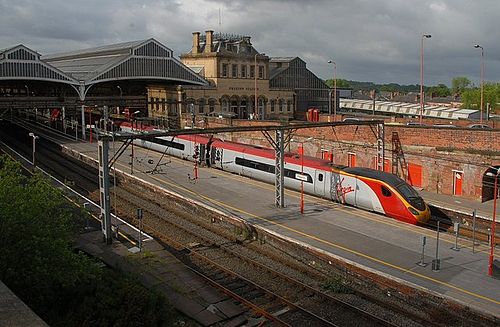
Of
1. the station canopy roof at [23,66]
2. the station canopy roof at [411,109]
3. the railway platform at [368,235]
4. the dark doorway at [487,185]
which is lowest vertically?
the railway platform at [368,235]

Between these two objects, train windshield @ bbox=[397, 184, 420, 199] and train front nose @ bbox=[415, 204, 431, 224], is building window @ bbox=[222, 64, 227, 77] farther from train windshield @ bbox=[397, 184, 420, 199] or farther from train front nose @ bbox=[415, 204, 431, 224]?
train front nose @ bbox=[415, 204, 431, 224]

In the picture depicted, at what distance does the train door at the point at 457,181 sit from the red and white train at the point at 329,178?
617cm

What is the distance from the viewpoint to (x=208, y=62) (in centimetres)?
5747

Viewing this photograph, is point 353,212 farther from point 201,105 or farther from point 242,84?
point 242,84

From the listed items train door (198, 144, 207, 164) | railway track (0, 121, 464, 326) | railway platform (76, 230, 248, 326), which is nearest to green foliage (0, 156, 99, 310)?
railway platform (76, 230, 248, 326)

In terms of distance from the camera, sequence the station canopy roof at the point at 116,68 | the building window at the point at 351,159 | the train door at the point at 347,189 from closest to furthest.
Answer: the train door at the point at 347,189, the building window at the point at 351,159, the station canopy roof at the point at 116,68

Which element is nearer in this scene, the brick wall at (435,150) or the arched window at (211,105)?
the brick wall at (435,150)

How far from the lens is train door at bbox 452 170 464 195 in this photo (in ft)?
89.9

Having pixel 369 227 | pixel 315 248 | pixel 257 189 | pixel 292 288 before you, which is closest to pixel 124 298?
pixel 292 288

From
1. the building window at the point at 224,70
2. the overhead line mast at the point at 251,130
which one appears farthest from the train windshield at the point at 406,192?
the building window at the point at 224,70

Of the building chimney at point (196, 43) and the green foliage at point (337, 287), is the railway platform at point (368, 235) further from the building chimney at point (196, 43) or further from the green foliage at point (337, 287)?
the building chimney at point (196, 43)

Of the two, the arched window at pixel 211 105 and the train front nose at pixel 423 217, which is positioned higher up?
the arched window at pixel 211 105

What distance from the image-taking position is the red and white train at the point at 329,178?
2209cm

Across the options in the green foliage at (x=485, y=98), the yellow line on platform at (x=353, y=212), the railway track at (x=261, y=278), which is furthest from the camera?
the green foliage at (x=485, y=98)
